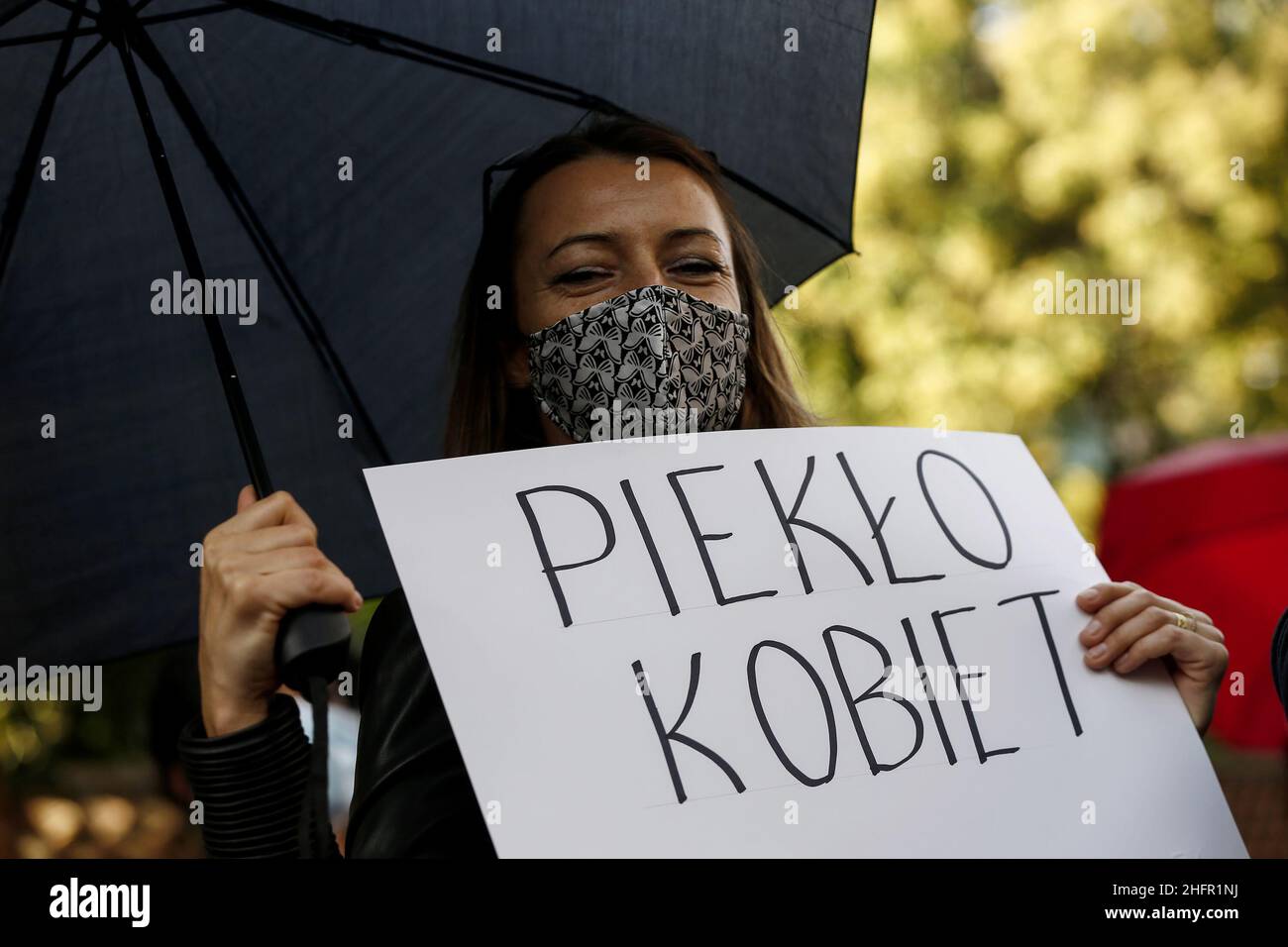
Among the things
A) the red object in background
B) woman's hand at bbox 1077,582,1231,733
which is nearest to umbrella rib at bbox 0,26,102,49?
woman's hand at bbox 1077,582,1231,733

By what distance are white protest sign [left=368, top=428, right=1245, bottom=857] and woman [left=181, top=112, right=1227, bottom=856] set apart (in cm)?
12

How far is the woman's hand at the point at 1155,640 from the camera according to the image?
1.78 m

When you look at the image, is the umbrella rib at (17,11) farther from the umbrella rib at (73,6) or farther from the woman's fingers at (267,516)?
the woman's fingers at (267,516)

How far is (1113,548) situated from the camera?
523 centimetres

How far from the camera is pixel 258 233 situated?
2121 mm

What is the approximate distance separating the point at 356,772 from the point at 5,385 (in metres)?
0.99

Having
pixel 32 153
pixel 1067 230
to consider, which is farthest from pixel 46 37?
pixel 1067 230

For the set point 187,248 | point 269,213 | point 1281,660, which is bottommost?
point 1281,660

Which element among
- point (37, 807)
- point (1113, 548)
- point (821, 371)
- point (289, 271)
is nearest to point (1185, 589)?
point (1113, 548)

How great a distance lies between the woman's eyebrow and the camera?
79.2 inches

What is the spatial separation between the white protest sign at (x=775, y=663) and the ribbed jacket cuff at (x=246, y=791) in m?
0.26

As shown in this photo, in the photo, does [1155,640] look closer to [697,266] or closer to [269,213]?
[697,266]

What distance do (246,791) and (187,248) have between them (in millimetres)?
870

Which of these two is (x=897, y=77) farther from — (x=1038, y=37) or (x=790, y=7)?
(x=790, y=7)
